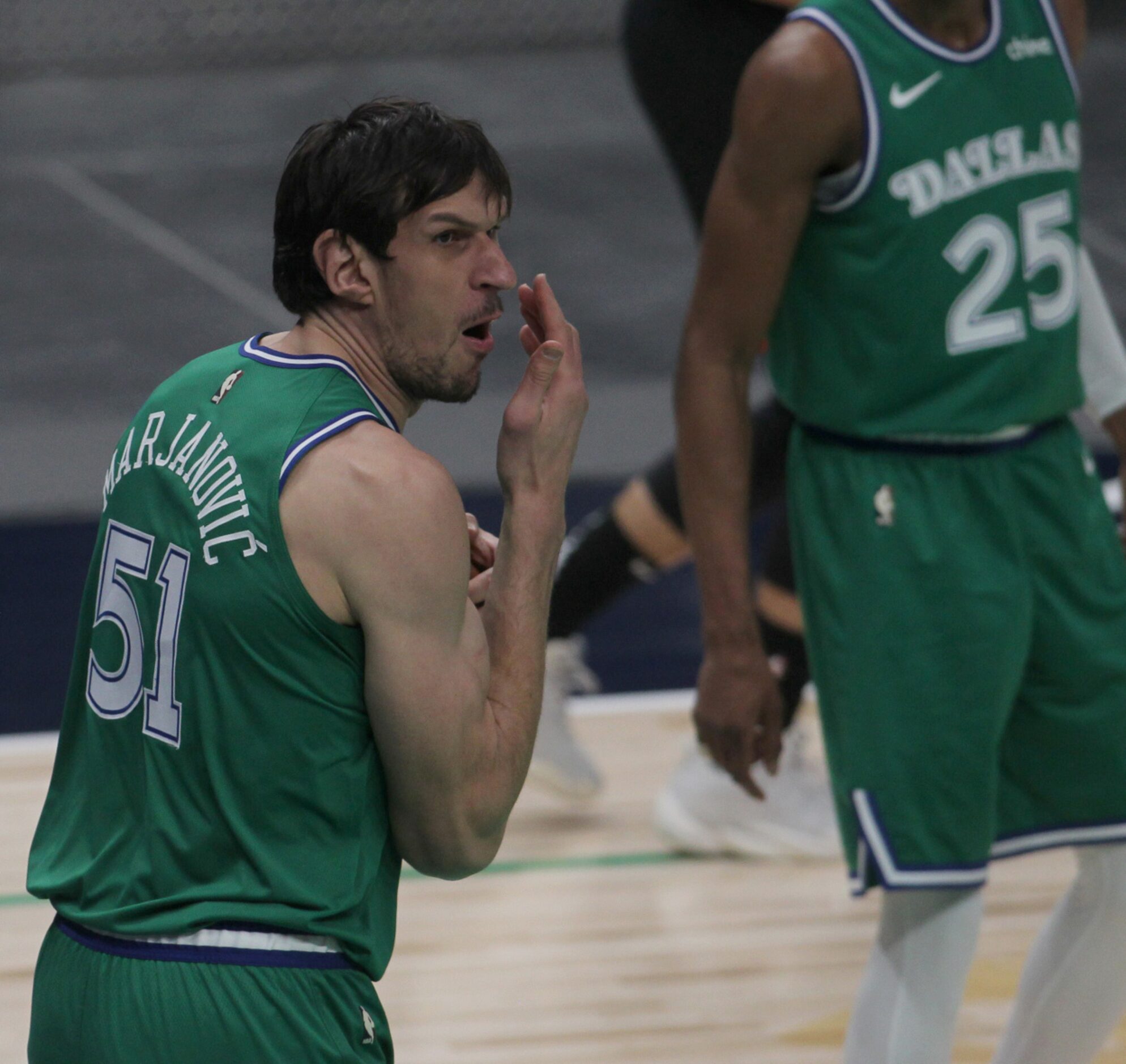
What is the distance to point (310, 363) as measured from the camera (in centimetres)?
167

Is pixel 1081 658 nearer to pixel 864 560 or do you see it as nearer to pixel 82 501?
pixel 864 560

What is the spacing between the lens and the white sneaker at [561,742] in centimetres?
397

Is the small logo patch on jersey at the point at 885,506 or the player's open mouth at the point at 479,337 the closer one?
the player's open mouth at the point at 479,337

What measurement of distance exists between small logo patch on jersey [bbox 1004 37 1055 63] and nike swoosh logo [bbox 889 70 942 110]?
113 millimetres

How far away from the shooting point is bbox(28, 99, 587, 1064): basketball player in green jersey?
1.60 m

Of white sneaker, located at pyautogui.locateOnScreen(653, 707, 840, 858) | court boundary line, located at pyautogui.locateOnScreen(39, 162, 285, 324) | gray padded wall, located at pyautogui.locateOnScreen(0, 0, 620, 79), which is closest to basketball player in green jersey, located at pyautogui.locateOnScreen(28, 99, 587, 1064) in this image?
white sneaker, located at pyautogui.locateOnScreen(653, 707, 840, 858)

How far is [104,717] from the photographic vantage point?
5.66 feet

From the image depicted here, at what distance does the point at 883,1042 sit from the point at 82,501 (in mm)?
4125

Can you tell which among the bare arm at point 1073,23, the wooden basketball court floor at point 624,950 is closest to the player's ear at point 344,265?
the bare arm at point 1073,23

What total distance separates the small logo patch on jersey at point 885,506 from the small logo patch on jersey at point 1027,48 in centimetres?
51

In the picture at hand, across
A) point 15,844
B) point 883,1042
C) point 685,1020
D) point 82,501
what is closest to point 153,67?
point 82,501

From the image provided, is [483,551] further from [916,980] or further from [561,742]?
[561,742]

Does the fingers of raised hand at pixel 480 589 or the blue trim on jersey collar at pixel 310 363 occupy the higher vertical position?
the blue trim on jersey collar at pixel 310 363

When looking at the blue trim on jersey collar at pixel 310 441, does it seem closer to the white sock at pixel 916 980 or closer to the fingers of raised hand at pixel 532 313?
the fingers of raised hand at pixel 532 313
